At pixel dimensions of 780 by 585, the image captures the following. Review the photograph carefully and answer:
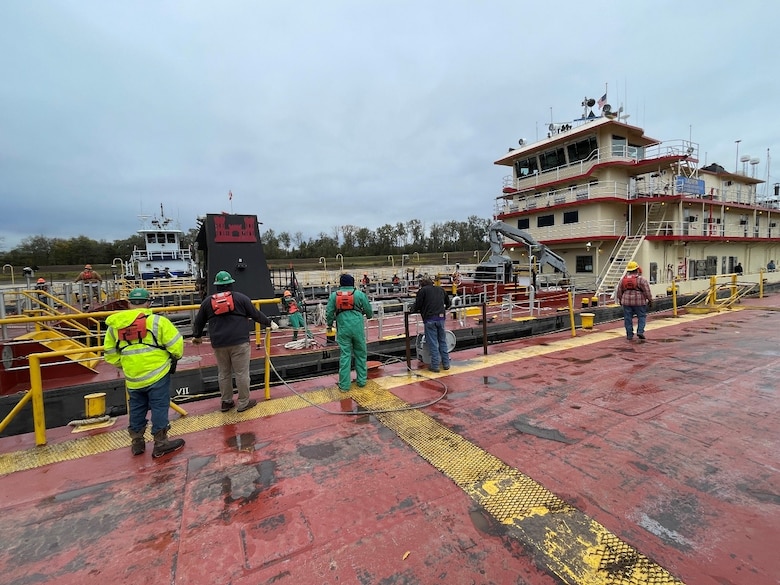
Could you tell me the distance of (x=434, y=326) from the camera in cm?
589

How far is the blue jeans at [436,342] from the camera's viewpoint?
5867 millimetres

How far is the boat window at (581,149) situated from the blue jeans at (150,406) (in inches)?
837

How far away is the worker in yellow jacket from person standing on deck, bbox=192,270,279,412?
0.59 metres

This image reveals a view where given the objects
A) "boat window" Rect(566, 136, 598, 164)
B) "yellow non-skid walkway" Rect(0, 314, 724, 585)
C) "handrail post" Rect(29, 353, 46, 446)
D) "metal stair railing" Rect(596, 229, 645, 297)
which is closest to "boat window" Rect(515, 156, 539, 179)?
"boat window" Rect(566, 136, 598, 164)

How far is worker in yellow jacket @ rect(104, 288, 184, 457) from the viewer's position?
334 cm

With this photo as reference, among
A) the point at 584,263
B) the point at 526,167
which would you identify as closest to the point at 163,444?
the point at 584,263

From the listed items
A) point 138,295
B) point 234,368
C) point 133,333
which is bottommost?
point 234,368

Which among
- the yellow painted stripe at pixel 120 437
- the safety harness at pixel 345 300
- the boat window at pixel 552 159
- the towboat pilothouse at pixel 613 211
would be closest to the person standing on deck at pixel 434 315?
the safety harness at pixel 345 300

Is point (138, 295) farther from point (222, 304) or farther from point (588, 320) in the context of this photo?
point (588, 320)

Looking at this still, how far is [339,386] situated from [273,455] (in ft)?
5.84

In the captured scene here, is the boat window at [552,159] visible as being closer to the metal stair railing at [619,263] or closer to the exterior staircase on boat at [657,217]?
the exterior staircase on boat at [657,217]

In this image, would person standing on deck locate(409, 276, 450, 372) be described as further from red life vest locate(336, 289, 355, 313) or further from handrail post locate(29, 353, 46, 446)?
handrail post locate(29, 353, 46, 446)

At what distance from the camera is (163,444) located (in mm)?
3482

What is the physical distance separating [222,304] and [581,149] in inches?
820
